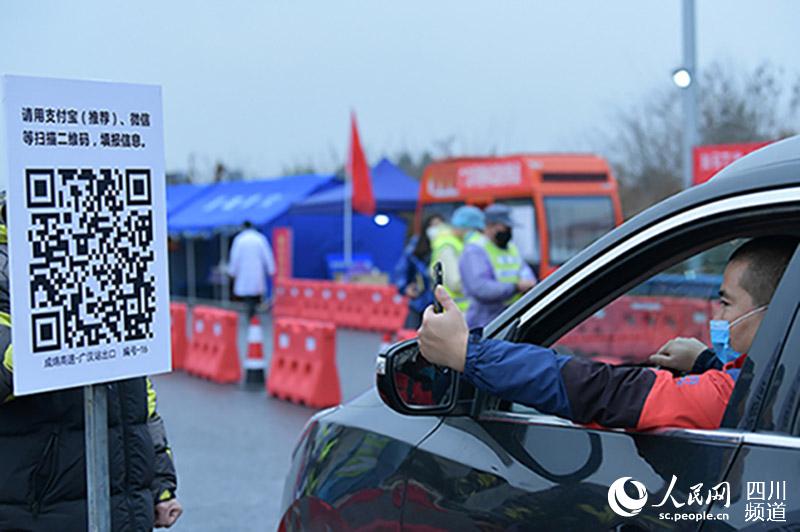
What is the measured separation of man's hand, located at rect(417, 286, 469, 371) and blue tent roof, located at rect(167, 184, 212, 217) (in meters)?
27.6

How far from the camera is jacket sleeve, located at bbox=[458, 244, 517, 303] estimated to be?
8.26m

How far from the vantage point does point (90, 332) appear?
2.78 metres

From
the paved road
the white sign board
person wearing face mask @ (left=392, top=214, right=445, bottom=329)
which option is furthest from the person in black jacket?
person wearing face mask @ (left=392, top=214, right=445, bottom=329)

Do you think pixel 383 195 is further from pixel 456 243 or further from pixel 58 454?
pixel 58 454

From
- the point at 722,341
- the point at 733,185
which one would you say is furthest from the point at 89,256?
the point at 722,341

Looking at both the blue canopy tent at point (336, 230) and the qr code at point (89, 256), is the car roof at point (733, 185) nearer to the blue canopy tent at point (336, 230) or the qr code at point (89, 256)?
the qr code at point (89, 256)

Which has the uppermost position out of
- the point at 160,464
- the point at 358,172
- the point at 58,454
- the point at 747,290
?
the point at 358,172

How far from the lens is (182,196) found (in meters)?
32.4

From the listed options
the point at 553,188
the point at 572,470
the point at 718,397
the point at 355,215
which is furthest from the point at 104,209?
the point at 355,215

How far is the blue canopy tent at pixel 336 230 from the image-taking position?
23.1 metres

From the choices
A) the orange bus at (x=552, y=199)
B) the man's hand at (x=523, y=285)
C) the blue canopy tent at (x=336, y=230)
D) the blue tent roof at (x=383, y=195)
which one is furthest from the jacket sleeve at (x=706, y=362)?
the blue canopy tent at (x=336, y=230)

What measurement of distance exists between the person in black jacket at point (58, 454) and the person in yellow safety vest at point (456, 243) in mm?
5503

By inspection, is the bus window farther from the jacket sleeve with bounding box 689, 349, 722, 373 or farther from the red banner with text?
the jacket sleeve with bounding box 689, 349, 722, 373

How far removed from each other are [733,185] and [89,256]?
1.67 meters
